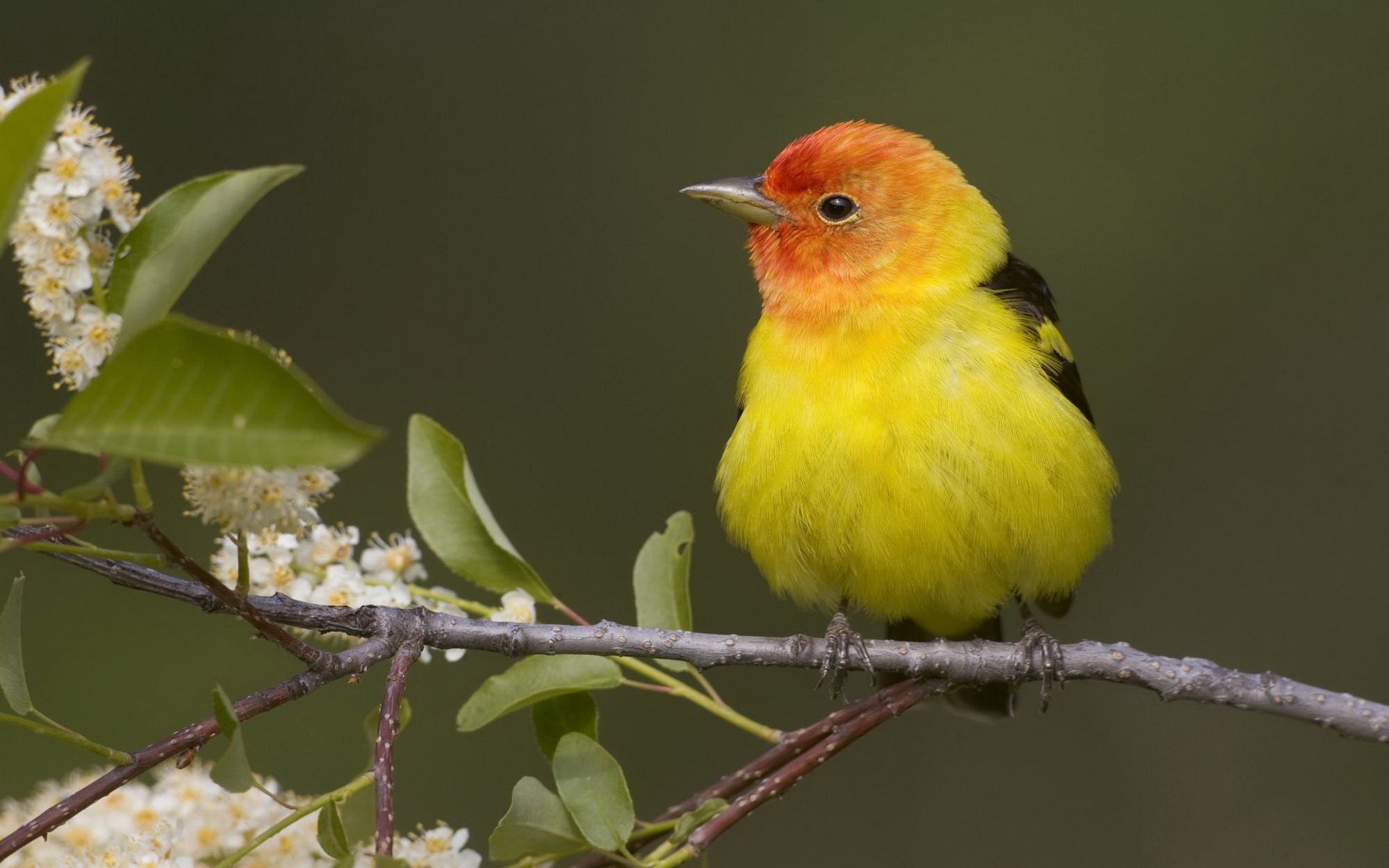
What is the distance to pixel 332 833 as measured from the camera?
187cm

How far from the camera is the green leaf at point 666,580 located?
2768 millimetres

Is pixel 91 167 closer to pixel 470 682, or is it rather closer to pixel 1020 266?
pixel 1020 266

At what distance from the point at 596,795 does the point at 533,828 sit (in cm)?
11

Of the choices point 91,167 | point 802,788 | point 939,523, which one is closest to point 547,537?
point 802,788

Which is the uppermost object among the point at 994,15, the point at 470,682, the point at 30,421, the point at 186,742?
the point at 994,15

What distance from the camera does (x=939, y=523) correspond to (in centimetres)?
310

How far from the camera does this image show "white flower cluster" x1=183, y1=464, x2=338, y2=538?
1782 mm

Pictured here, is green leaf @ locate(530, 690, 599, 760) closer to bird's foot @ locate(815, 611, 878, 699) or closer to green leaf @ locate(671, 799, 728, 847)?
green leaf @ locate(671, 799, 728, 847)

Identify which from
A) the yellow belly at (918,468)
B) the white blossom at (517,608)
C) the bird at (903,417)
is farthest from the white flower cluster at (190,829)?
the yellow belly at (918,468)

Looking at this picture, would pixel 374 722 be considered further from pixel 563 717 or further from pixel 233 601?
pixel 563 717

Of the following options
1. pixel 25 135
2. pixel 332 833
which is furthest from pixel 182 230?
pixel 332 833

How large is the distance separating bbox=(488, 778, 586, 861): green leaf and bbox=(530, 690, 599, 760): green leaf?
24 centimetres

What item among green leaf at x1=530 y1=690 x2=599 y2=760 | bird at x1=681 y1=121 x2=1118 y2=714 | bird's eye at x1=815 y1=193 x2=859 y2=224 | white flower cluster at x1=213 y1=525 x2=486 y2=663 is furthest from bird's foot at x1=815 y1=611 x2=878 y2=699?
bird's eye at x1=815 y1=193 x2=859 y2=224

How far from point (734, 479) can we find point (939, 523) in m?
0.54
